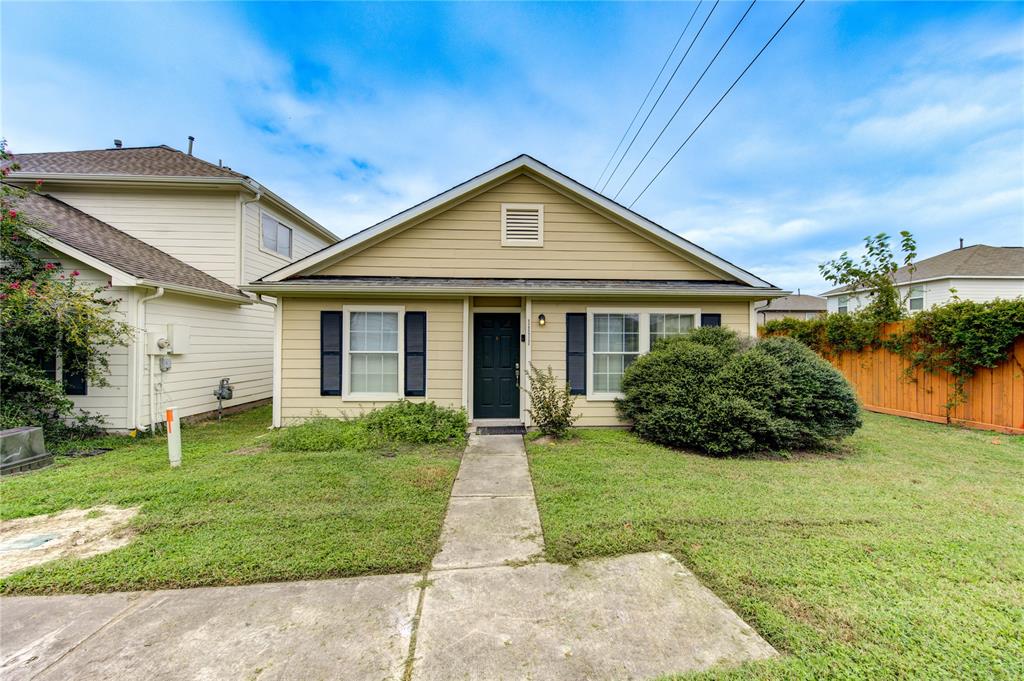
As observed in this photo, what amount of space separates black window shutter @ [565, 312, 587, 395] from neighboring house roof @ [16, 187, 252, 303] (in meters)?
7.41

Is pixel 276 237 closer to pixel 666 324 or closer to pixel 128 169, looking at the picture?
pixel 128 169

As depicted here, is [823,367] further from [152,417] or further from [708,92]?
[152,417]

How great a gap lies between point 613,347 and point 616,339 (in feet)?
0.54

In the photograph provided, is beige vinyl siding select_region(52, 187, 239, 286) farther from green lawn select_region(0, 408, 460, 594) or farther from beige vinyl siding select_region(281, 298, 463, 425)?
green lawn select_region(0, 408, 460, 594)

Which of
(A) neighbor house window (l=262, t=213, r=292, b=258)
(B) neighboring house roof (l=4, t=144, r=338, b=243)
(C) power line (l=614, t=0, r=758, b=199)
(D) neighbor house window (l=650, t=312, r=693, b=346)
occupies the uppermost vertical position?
(C) power line (l=614, t=0, r=758, b=199)

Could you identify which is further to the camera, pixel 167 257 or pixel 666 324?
pixel 167 257

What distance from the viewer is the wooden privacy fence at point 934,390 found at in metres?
6.66

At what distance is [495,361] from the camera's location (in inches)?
298

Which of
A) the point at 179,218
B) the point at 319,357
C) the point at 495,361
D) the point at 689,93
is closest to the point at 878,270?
the point at 689,93

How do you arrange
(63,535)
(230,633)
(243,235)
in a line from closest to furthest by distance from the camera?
(230,633), (63,535), (243,235)

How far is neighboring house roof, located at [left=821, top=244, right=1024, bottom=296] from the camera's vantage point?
→ 1616 centimetres

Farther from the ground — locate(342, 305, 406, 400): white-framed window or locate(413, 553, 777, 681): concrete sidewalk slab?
locate(342, 305, 406, 400): white-framed window

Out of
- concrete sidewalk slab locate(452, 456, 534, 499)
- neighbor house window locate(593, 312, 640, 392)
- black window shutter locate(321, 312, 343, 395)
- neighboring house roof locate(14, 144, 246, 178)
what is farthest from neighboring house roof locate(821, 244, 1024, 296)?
neighboring house roof locate(14, 144, 246, 178)

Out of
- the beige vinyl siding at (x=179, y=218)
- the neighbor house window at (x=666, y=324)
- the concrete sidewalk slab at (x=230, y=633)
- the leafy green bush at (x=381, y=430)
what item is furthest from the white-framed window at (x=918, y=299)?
the beige vinyl siding at (x=179, y=218)
